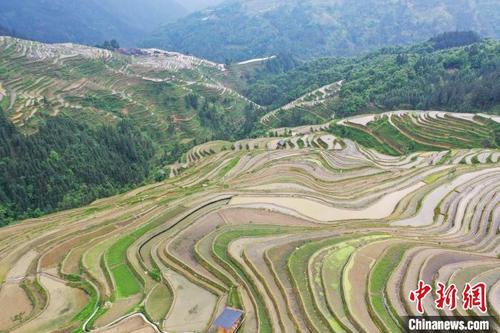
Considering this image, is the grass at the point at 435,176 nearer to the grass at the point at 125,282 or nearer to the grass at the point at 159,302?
the grass at the point at 159,302

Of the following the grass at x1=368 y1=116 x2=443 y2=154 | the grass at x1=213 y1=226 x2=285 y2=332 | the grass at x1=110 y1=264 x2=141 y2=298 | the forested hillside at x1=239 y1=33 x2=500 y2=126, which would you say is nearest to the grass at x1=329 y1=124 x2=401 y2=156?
the grass at x1=368 y1=116 x2=443 y2=154

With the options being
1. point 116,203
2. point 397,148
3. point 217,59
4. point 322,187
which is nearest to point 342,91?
point 397,148

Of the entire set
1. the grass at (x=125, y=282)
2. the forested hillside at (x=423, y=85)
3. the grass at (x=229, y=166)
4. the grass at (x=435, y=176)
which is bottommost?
the grass at (x=125, y=282)

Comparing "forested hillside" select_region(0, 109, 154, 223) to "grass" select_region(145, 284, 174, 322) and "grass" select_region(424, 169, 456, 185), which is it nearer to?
"grass" select_region(145, 284, 174, 322)

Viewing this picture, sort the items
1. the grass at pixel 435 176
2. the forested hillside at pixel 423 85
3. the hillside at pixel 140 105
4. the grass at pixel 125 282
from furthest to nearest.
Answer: the forested hillside at pixel 423 85 → the hillside at pixel 140 105 → the grass at pixel 435 176 → the grass at pixel 125 282

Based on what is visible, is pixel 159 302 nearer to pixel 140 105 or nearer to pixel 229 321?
pixel 229 321

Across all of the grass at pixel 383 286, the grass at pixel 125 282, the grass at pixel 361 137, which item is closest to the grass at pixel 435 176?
the grass at pixel 361 137

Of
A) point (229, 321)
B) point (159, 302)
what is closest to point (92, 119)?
point (159, 302)
